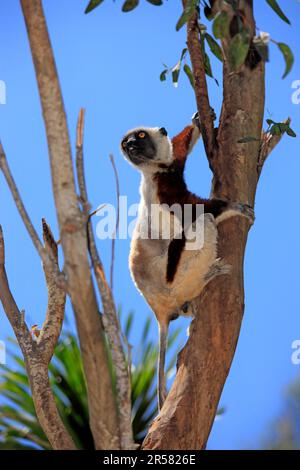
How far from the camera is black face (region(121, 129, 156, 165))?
7.06m

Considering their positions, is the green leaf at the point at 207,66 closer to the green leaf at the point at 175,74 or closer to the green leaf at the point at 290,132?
the green leaf at the point at 175,74

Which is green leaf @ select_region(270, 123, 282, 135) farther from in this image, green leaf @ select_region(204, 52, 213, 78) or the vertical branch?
the vertical branch

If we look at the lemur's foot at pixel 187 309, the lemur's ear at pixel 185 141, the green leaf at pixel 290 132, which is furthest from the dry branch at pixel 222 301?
the lemur's ear at pixel 185 141

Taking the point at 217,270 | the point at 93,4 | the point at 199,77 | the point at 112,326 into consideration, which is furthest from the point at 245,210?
the point at 112,326

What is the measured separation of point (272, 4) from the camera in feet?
16.8

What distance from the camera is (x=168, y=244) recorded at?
20.7ft

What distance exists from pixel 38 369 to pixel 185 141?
3339 mm

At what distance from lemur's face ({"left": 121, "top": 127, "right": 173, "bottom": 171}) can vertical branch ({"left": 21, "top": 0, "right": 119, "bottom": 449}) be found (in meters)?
3.15

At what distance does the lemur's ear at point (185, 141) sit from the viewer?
733 cm

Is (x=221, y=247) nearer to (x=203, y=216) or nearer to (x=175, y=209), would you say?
(x=203, y=216)

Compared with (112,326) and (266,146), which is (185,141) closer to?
(266,146)

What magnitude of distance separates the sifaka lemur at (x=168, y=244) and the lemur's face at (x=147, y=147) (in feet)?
0.03

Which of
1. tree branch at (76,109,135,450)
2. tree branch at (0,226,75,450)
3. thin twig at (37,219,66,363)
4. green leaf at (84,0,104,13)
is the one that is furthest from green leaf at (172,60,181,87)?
tree branch at (76,109,135,450)
